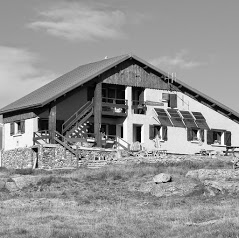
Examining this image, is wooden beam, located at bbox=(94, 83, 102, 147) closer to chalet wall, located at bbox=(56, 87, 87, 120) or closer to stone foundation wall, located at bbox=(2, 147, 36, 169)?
chalet wall, located at bbox=(56, 87, 87, 120)

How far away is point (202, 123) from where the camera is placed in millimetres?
60531

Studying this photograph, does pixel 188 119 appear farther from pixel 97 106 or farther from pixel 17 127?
pixel 17 127

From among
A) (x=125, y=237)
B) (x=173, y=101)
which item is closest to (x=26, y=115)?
(x=173, y=101)

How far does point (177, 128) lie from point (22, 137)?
528 inches

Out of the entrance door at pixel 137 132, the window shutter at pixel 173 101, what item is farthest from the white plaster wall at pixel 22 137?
the window shutter at pixel 173 101

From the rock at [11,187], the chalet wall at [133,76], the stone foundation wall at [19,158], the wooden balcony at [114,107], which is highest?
the chalet wall at [133,76]

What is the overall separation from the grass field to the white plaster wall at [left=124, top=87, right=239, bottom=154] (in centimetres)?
1464

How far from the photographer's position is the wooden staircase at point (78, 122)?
180 ft

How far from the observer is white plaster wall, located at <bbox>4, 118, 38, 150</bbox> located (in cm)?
5465

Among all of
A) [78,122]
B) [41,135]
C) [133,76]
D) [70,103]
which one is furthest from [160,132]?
[41,135]

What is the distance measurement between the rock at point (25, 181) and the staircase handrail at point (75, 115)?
16.4 meters

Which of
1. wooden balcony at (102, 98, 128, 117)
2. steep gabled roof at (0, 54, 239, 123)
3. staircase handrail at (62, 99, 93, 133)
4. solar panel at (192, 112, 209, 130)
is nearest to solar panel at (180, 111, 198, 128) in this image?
solar panel at (192, 112, 209, 130)

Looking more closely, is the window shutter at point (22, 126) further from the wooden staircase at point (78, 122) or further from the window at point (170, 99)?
the window at point (170, 99)

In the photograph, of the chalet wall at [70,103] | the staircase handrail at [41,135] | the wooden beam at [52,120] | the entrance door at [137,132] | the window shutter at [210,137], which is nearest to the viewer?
the wooden beam at [52,120]
